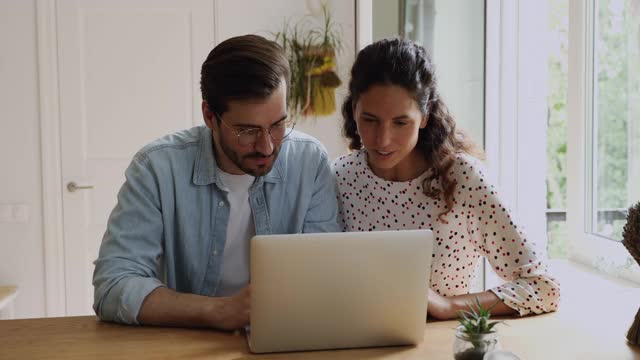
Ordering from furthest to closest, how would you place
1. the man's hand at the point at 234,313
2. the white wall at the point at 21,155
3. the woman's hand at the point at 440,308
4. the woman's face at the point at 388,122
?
the white wall at the point at 21,155, the woman's face at the point at 388,122, the woman's hand at the point at 440,308, the man's hand at the point at 234,313

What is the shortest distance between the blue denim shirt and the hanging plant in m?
2.04

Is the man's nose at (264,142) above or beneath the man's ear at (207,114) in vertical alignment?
beneath

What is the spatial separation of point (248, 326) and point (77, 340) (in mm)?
336

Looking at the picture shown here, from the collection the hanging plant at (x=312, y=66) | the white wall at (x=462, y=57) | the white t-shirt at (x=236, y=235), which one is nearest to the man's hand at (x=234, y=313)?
the white t-shirt at (x=236, y=235)

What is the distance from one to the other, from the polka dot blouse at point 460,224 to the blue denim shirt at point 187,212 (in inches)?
4.2

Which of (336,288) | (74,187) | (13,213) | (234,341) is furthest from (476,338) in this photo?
(13,213)

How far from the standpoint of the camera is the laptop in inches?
53.7

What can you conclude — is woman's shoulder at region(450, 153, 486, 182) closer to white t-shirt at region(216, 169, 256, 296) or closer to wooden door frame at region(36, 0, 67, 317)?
white t-shirt at region(216, 169, 256, 296)

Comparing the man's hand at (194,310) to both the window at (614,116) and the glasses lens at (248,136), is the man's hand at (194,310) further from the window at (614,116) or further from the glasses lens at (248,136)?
the window at (614,116)

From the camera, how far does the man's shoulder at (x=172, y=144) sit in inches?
70.9

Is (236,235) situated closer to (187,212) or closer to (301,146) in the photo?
(187,212)

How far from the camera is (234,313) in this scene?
1.55 m

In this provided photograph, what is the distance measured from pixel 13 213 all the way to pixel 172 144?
7.74 feet

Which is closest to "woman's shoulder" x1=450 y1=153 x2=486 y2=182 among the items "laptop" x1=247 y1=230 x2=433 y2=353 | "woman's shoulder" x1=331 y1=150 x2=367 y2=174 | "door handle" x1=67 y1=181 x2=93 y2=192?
"woman's shoulder" x1=331 y1=150 x2=367 y2=174
